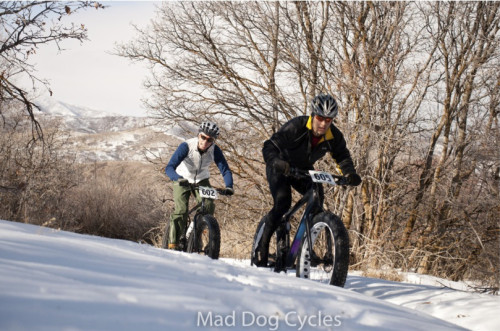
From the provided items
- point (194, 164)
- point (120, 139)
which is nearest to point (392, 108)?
point (194, 164)

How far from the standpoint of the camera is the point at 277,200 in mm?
5031

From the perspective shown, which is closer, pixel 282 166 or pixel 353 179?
pixel 282 166

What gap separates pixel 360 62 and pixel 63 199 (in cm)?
1238

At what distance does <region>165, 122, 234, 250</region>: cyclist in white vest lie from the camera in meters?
6.29

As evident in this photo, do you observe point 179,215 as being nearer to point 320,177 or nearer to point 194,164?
point 194,164

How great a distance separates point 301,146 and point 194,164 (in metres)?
2.08

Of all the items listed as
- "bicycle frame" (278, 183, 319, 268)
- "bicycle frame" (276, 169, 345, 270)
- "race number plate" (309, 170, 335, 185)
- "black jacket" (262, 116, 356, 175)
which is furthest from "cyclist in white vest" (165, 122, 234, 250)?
"race number plate" (309, 170, 335, 185)

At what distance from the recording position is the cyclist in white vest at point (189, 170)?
20.6ft

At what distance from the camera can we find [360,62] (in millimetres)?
10508

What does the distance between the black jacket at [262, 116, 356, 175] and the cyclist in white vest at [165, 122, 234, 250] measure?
60.5 inches

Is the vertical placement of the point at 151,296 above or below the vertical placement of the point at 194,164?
below

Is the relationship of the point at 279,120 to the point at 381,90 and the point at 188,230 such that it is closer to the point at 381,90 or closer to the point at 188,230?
the point at 381,90

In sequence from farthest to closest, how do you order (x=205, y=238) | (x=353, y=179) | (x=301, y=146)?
(x=205, y=238)
(x=301, y=146)
(x=353, y=179)

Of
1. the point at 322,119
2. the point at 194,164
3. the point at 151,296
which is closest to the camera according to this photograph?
the point at 151,296
